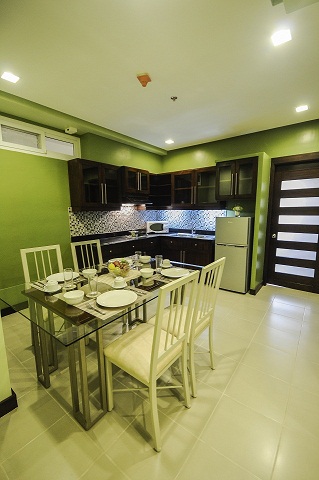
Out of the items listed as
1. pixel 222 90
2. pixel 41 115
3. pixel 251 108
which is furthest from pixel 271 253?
pixel 41 115

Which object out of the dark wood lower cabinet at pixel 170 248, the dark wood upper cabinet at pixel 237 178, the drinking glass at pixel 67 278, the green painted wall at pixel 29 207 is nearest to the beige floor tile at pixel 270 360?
the drinking glass at pixel 67 278

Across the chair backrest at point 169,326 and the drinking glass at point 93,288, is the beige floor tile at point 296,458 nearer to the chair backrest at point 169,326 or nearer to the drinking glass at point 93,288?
the chair backrest at point 169,326

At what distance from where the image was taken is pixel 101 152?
3.84m

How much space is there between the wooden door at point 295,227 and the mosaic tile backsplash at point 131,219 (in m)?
1.09

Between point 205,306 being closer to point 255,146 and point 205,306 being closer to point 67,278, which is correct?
point 67,278

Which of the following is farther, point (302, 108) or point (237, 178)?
point (237, 178)

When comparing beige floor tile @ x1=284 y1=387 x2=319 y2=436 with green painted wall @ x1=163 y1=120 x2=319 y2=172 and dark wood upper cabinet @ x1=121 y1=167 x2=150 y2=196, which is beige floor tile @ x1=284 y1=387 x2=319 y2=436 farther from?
dark wood upper cabinet @ x1=121 y1=167 x2=150 y2=196

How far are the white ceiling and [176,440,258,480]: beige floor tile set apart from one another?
289cm

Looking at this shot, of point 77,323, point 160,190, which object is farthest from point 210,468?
point 160,190

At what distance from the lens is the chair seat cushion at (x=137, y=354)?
1318 millimetres

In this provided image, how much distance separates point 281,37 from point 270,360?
2848 millimetres

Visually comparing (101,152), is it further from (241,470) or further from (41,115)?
(241,470)

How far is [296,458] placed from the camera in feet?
4.09

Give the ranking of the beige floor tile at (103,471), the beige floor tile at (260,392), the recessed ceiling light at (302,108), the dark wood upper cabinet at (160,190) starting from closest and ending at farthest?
the beige floor tile at (103,471) → the beige floor tile at (260,392) → the recessed ceiling light at (302,108) → the dark wood upper cabinet at (160,190)
